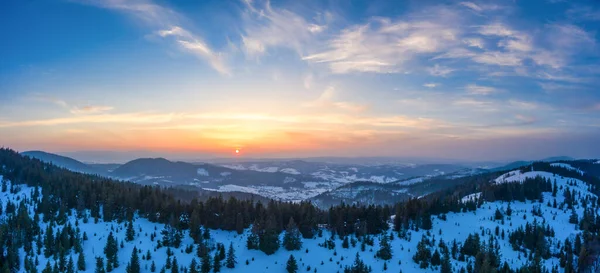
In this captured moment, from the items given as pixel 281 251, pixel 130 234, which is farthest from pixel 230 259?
pixel 130 234

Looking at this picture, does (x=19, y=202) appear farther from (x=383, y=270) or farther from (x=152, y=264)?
(x=383, y=270)

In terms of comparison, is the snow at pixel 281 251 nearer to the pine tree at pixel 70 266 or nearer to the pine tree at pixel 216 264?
the pine tree at pixel 216 264

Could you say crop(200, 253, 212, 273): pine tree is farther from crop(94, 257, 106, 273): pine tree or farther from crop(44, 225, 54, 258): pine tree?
crop(44, 225, 54, 258): pine tree

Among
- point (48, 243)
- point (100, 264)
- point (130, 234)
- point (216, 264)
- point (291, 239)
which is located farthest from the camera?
point (291, 239)

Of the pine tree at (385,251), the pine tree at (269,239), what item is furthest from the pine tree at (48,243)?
the pine tree at (385,251)

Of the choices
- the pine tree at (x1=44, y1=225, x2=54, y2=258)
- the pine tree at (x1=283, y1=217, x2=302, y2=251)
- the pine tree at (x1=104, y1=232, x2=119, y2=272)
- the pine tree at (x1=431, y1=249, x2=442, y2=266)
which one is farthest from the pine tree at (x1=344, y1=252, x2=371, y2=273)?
the pine tree at (x1=44, y1=225, x2=54, y2=258)

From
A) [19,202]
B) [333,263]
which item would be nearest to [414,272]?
[333,263]

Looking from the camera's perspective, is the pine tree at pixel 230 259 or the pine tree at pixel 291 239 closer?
the pine tree at pixel 230 259

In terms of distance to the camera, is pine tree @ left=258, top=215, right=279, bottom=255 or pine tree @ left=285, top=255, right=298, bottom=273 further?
pine tree @ left=258, top=215, right=279, bottom=255

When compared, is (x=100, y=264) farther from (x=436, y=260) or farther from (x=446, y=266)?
(x=436, y=260)
